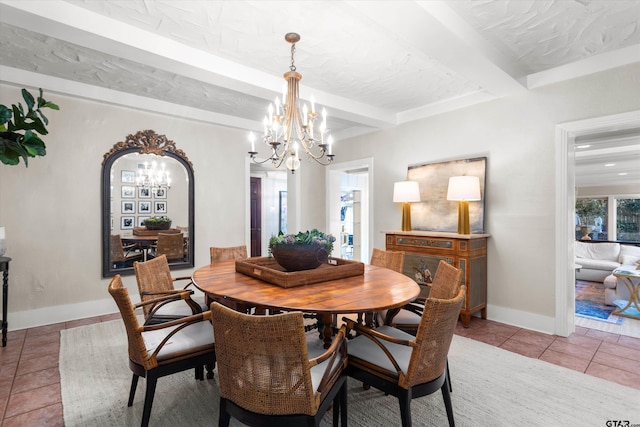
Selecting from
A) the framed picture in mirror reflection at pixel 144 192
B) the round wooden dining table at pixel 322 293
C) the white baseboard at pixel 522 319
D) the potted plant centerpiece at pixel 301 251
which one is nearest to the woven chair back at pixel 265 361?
the round wooden dining table at pixel 322 293

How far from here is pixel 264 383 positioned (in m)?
1.25

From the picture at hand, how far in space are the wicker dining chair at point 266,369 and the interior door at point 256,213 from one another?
5969 millimetres

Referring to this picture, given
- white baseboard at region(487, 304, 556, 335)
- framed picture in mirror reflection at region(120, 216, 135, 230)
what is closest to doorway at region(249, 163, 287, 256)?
framed picture in mirror reflection at region(120, 216, 135, 230)

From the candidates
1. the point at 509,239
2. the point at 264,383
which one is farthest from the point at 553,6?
the point at 264,383

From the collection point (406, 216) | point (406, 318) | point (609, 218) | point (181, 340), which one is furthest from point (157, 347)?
point (609, 218)

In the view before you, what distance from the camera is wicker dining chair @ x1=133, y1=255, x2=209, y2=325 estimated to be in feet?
7.16

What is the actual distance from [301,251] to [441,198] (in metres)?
2.45

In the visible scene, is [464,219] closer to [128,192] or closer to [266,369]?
[266,369]

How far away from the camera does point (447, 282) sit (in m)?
2.03

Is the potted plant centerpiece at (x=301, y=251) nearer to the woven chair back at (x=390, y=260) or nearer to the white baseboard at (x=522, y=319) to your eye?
the woven chair back at (x=390, y=260)

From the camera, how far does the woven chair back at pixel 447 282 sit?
190 centimetres

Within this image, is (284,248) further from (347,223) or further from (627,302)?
(347,223)

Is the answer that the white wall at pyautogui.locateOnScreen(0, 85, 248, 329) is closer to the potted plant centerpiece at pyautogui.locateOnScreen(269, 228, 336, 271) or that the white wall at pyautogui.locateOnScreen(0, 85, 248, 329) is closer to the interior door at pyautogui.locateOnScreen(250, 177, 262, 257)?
the potted plant centerpiece at pyautogui.locateOnScreen(269, 228, 336, 271)

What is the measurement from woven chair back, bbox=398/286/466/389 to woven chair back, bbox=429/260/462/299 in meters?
0.36
